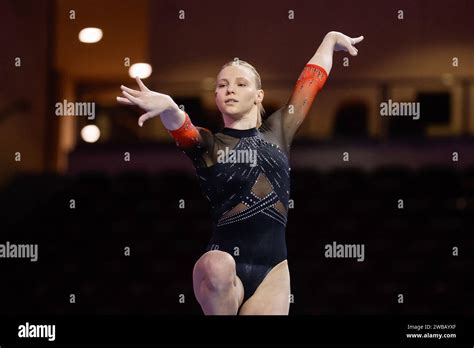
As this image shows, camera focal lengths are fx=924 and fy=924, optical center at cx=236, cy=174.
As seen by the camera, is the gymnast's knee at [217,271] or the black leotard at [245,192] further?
the black leotard at [245,192]

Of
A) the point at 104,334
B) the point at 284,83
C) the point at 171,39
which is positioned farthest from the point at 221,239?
the point at 171,39

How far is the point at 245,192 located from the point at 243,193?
0.04 ft

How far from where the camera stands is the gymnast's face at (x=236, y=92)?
4777 millimetres

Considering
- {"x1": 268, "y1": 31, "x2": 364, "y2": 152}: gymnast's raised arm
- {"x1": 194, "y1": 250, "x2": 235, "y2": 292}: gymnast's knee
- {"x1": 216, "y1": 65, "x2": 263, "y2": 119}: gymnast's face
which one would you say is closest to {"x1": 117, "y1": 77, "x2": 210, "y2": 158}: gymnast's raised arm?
{"x1": 216, "y1": 65, "x2": 263, "y2": 119}: gymnast's face

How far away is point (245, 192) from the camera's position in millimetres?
4648

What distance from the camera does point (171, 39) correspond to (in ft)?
28.1

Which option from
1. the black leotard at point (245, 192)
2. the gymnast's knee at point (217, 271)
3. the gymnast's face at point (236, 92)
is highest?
the gymnast's face at point (236, 92)

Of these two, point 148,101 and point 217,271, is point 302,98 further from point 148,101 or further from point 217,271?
point 217,271

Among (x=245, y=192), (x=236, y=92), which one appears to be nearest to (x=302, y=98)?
(x=236, y=92)

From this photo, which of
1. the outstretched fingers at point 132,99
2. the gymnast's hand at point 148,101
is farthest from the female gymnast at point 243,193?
the outstretched fingers at point 132,99

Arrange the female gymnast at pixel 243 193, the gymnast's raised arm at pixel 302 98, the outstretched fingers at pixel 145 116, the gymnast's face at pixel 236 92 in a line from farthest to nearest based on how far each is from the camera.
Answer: the gymnast's raised arm at pixel 302 98 < the gymnast's face at pixel 236 92 < the female gymnast at pixel 243 193 < the outstretched fingers at pixel 145 116

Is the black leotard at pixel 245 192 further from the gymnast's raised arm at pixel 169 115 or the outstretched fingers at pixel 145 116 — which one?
the outstretched fingers at pixel 145 116

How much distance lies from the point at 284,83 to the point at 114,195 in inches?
68.3

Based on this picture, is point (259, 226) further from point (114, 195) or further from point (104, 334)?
point (114, 195)
